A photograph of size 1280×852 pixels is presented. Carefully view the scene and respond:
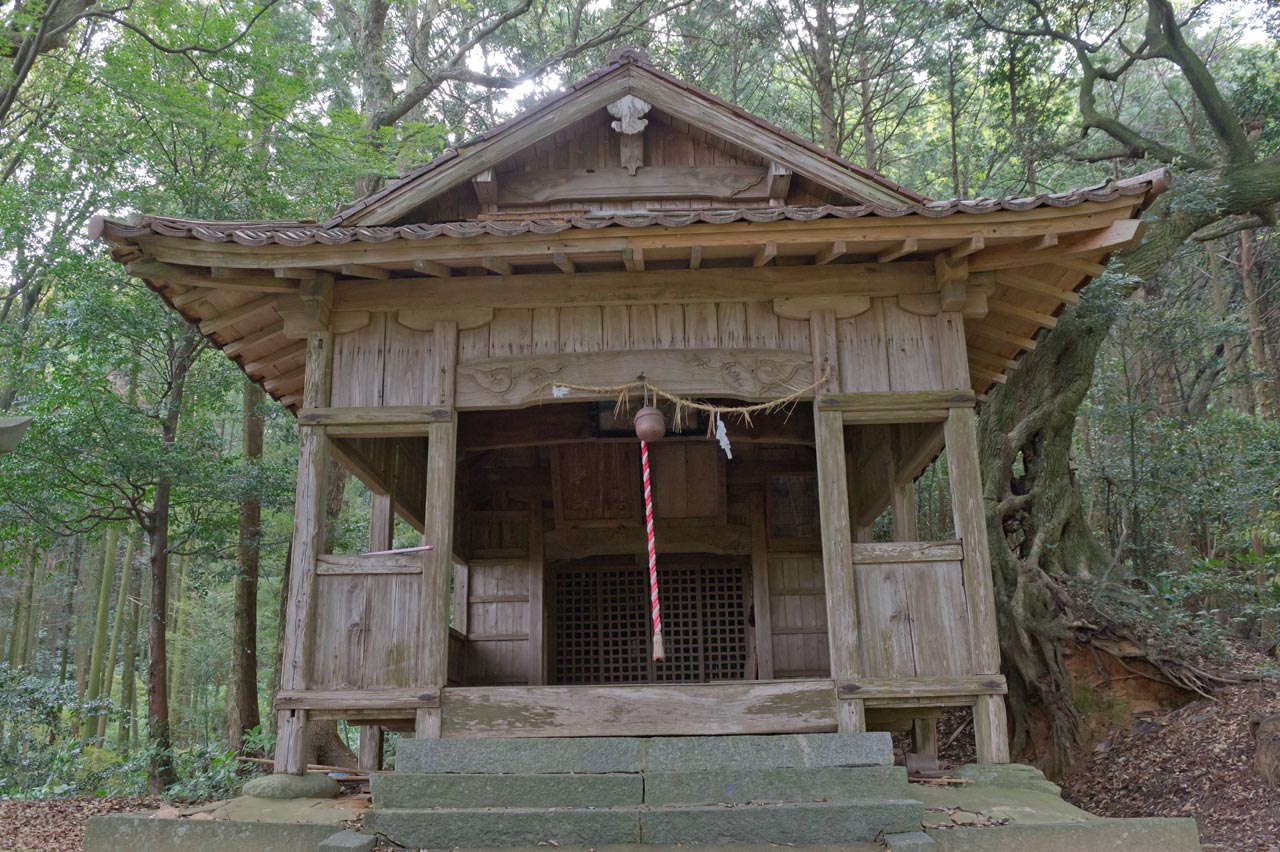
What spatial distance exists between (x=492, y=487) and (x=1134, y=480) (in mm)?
9477

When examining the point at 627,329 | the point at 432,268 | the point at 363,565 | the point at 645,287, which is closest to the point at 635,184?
the point at 645,287

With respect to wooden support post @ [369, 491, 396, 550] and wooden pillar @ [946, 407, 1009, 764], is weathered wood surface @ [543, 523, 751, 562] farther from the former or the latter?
wooden pillar @ [946, 407, 1009, 764]

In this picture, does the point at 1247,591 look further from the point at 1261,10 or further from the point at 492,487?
the point at 492,487

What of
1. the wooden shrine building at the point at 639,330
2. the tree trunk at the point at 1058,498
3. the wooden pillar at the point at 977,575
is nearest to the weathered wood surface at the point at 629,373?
the wooden shrine building at the point at 639,330

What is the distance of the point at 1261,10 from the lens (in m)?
13.2

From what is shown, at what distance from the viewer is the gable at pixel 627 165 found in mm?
7562

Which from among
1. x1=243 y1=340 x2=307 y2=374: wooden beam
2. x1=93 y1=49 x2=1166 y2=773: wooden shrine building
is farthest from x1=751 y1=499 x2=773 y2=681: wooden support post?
x1=243 y1=340 x2=307 y2=374: wooden beam

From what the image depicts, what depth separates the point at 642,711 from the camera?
20.5ft

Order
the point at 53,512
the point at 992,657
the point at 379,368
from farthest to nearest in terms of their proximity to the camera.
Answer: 1. the point at 53,512
2. the point at 379,368
3. the point at 992,657

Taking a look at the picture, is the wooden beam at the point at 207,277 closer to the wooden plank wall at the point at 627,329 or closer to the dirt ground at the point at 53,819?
the wooden plank wall at the point at 627,329

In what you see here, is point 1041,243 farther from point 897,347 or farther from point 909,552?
point 909,552

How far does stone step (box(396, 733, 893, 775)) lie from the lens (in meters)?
5.54

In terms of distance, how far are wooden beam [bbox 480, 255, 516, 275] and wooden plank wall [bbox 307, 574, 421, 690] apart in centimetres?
231

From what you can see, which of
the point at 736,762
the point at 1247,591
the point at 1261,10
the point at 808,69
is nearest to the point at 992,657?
the point at 736,762
